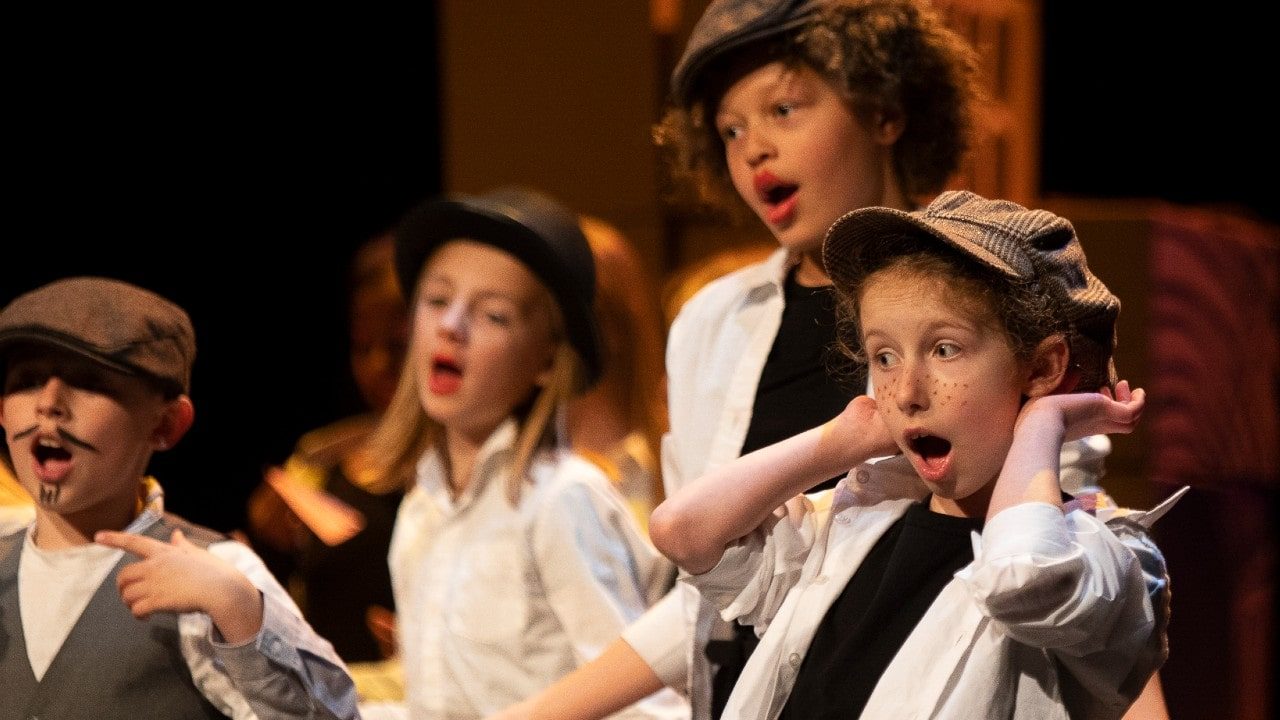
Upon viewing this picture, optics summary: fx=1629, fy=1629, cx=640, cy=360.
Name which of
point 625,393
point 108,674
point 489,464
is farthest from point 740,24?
point 625,393

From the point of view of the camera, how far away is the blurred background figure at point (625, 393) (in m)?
3.24

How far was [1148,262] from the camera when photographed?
3441mm

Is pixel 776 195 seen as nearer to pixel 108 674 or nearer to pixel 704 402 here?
pixel 704 402

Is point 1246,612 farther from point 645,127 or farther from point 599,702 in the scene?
point 599,702

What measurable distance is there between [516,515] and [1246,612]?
6.24 feet

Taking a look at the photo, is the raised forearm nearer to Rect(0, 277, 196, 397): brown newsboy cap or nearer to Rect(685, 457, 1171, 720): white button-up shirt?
Rect(685, 457, 1171, 720): white button-up shirt

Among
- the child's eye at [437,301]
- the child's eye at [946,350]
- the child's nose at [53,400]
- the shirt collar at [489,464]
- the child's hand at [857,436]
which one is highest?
the child's eye at [946,350]

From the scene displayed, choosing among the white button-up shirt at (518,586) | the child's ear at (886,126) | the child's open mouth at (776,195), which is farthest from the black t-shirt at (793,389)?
the white button-up shirt at (518,586)

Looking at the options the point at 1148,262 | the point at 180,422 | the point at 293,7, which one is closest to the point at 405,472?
the point at 180,422

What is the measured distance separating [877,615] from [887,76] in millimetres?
775

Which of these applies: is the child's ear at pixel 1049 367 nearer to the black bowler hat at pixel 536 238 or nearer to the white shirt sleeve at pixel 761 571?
the white shirt sleeve at pixel 761 571

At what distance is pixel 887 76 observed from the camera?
2.17 metres

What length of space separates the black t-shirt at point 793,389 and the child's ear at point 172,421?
0.76 metres

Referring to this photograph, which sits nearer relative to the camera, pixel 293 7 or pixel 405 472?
pixel 405 472
